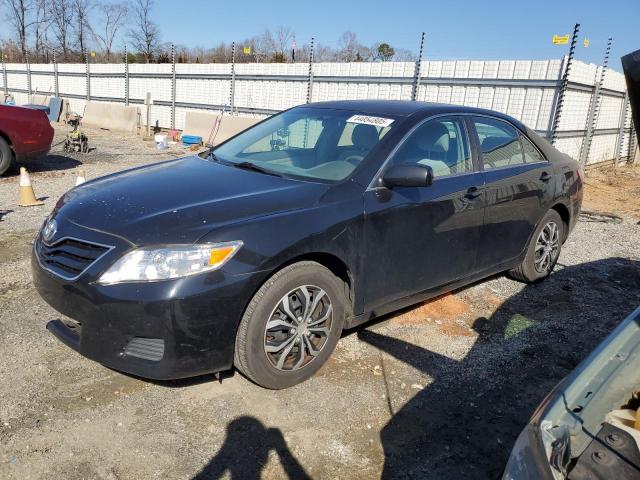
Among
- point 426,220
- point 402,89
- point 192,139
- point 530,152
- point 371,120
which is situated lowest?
point 192,139

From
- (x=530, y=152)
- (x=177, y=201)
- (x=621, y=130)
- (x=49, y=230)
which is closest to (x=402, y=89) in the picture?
(x=621, y=130)

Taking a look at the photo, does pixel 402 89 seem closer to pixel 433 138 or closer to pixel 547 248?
pixel 547 248

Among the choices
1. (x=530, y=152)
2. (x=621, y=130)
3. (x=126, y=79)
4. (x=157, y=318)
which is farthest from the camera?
(x=126, y=79)

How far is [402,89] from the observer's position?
1217 centimetres

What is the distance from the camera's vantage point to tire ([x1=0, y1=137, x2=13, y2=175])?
902 cm

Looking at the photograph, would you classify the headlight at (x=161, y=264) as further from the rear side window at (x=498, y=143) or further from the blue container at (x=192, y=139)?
the blue container at (x=192, y=139)

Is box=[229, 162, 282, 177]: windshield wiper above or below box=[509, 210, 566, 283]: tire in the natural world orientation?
above

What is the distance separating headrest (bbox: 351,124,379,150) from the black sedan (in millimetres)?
15

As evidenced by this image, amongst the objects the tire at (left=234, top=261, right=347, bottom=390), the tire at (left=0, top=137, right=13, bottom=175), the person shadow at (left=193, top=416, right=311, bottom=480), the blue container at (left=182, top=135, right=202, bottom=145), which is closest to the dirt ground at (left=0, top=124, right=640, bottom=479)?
the person shadow at (left=193, top=416, right=311, bottom=480)

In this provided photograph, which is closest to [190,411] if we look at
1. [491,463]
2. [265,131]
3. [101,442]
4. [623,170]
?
[101,442]

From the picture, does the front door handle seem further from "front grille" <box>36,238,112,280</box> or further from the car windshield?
"front grille" <box>36,238,112,280</box>

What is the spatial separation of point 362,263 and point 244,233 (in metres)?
0.87

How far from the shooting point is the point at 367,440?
276 cm

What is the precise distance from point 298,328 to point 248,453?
2.48ft
